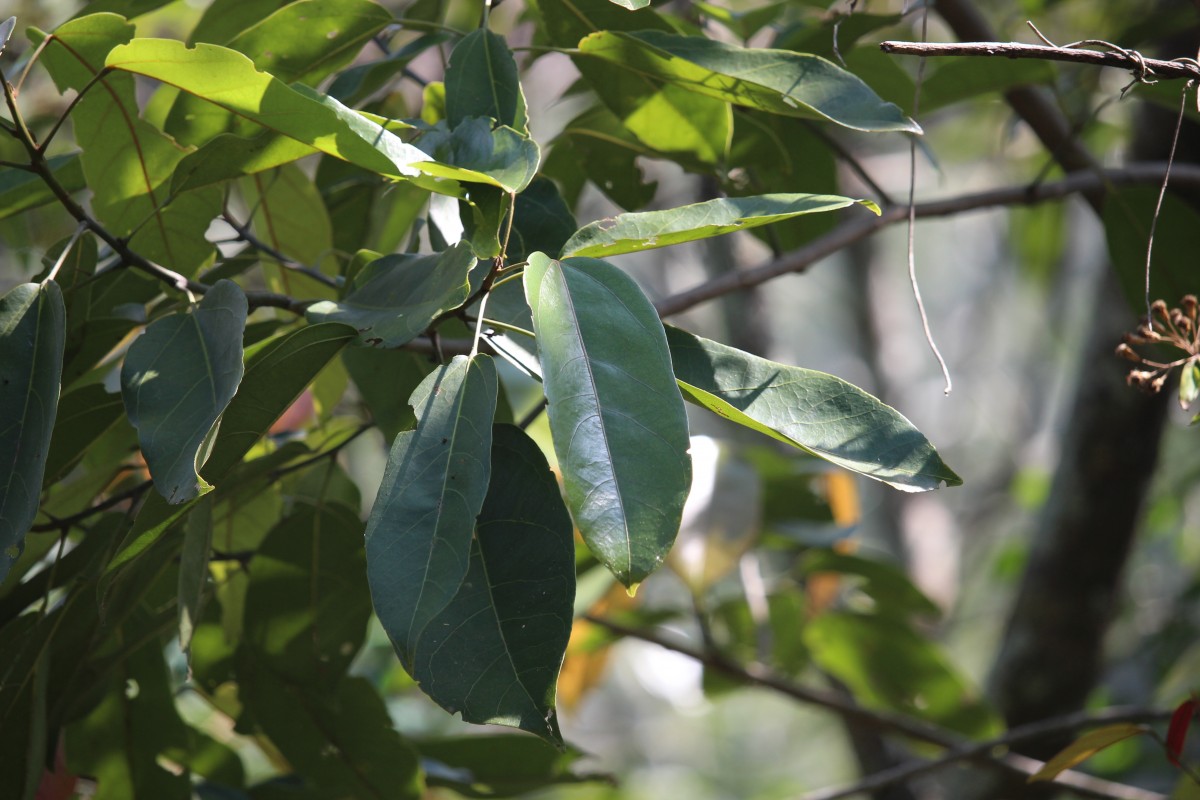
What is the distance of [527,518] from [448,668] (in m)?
0.09

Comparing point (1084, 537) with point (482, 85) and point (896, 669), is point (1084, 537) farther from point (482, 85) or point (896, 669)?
point (482, 85)

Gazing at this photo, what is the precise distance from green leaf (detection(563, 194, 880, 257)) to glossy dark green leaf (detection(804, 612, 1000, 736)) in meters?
0.85

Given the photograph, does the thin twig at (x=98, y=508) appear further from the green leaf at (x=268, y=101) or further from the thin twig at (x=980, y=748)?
the thin twig at (x=980, y=748)

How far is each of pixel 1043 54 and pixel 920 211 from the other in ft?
1.25

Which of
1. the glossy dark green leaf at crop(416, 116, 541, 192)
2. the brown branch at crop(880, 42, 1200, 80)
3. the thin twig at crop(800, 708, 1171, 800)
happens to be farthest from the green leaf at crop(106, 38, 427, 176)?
the thin twig at crop(800, 708, 1171, 800)

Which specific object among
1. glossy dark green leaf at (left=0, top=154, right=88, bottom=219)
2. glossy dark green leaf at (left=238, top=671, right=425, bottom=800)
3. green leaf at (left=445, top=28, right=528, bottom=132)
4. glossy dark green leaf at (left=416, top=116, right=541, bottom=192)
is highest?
green leaf at (left=445, top=28, right=528, bottom=132)

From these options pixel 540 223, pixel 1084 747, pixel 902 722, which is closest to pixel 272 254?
pixel 540 223

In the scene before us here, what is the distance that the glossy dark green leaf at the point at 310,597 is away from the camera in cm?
79

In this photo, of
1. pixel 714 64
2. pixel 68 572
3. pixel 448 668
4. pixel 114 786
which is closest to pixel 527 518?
pixel 448 668

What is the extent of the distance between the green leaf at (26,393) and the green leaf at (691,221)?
0.92 feet

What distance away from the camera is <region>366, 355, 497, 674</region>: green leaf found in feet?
1.40

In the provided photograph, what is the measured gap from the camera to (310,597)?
0.80 meters

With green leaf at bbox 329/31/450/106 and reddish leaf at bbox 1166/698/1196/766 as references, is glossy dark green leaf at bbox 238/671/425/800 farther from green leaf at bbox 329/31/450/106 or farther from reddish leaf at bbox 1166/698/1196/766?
reddish leaf at bbox 1166/698/1196/766

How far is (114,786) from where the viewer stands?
79 centimetres
